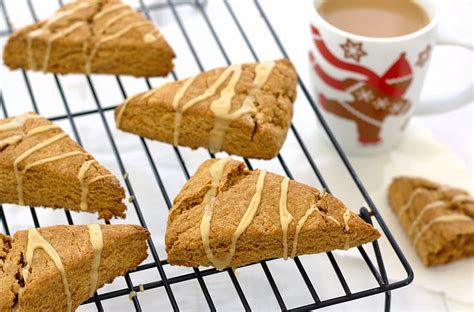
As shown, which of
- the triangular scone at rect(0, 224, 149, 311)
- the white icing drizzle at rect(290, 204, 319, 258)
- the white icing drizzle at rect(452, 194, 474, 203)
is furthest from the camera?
the white icing drizzle at rect(452, 194, 474, 203)

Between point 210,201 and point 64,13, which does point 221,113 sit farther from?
point 64,13

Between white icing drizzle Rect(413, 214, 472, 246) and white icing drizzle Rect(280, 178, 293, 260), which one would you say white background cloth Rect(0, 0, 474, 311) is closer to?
white icing drizzle Rect(413, 214, 472, 246)

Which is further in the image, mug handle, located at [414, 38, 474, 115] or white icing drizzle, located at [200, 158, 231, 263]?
mug handle, located at [414, 38, 474, 115]

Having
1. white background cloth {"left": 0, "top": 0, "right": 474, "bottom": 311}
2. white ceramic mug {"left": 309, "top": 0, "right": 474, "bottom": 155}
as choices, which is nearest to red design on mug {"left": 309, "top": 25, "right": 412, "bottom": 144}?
white ceramic mug {"left": 309, "top": 0, "right": 474, "bottom": 155}

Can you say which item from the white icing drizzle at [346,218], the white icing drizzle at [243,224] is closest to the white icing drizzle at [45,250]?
the white icing drizzle at [243,224]

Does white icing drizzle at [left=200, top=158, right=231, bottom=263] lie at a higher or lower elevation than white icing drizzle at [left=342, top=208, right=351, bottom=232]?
higher

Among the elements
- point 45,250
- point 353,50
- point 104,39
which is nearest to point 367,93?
point 353,50
